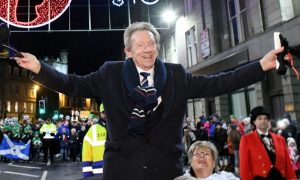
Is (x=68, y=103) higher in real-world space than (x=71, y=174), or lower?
higher

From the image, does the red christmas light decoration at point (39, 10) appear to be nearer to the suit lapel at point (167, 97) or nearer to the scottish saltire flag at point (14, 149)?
the scottish saltire flag at point (14, 149)

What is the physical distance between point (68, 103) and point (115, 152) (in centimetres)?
8709

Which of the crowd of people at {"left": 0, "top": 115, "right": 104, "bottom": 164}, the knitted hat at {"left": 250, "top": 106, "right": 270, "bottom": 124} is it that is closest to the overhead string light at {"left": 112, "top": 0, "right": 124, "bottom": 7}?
the crowd of people at {"left": 0, "top": 115, "right": 104, "bottom": 164}

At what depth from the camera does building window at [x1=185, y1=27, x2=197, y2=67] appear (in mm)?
25141

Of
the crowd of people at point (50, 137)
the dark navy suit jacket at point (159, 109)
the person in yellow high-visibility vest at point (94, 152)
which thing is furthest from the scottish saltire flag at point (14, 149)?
the dark navy suit jacket at point (159, 109)

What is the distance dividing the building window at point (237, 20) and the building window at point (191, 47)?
489 centimetres

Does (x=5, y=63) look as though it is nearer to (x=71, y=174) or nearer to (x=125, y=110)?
(x=125, y=110)

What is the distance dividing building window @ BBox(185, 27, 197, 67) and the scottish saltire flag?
12919mm

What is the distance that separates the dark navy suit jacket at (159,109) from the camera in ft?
7.21

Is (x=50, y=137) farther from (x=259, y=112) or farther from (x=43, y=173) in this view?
(x=259, y=112)

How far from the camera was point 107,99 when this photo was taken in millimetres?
2369

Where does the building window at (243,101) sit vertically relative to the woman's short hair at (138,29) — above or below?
above

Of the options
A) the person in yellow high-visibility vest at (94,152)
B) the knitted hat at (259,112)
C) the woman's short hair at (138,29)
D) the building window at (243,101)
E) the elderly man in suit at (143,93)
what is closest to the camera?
the elderly man in suit at (143,93)

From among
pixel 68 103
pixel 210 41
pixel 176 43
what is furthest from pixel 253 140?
pixel 68 103
